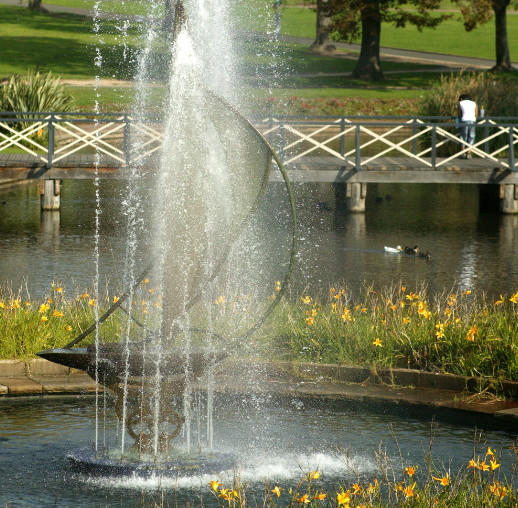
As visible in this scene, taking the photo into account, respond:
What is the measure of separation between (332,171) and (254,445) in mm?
14051

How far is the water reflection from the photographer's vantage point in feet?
46.8

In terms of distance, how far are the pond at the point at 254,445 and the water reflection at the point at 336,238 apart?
435cm

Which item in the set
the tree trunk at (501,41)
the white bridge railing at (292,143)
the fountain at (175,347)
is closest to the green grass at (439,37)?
the tree trunk at (501,41)

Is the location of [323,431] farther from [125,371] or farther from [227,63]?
[227,63]

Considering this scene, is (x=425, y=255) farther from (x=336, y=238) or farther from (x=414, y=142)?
(x=414, y=142)

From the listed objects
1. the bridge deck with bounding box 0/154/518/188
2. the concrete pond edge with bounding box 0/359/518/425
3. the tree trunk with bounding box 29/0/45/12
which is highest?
the tree trunk with bounding box 29/0/45/12

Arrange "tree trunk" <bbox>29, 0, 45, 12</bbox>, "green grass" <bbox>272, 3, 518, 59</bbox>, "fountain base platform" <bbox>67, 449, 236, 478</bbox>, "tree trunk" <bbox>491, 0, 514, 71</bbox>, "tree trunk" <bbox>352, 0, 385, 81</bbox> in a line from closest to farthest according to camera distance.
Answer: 1. "fountain base platform" <bbox>67, 449, 236, 478</bbox>
2. "tree trunk" <bbox>352, 0, 385, 81</bbox>
3. "tree trunk" <bbox>491, 0, 514, 71</bbox>
4. "green grass" <bbox>272, 3, 518, 59</bbox>
5. "tree trunk" <bbox>29, 0, 45, 12</bbox>

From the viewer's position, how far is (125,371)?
6.86 m

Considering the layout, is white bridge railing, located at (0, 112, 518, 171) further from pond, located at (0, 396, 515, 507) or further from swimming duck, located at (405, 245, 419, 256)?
pond, located at (0, 396, 515, 507)

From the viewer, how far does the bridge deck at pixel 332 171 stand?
66.8ft

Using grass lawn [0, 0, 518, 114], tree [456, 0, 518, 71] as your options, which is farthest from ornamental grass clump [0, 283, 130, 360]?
tree [456, 0, 518, 71]

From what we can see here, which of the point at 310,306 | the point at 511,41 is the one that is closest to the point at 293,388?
the point at 310,306

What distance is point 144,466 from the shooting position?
678 centimetres

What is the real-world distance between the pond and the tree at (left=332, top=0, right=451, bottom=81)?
126 feet
